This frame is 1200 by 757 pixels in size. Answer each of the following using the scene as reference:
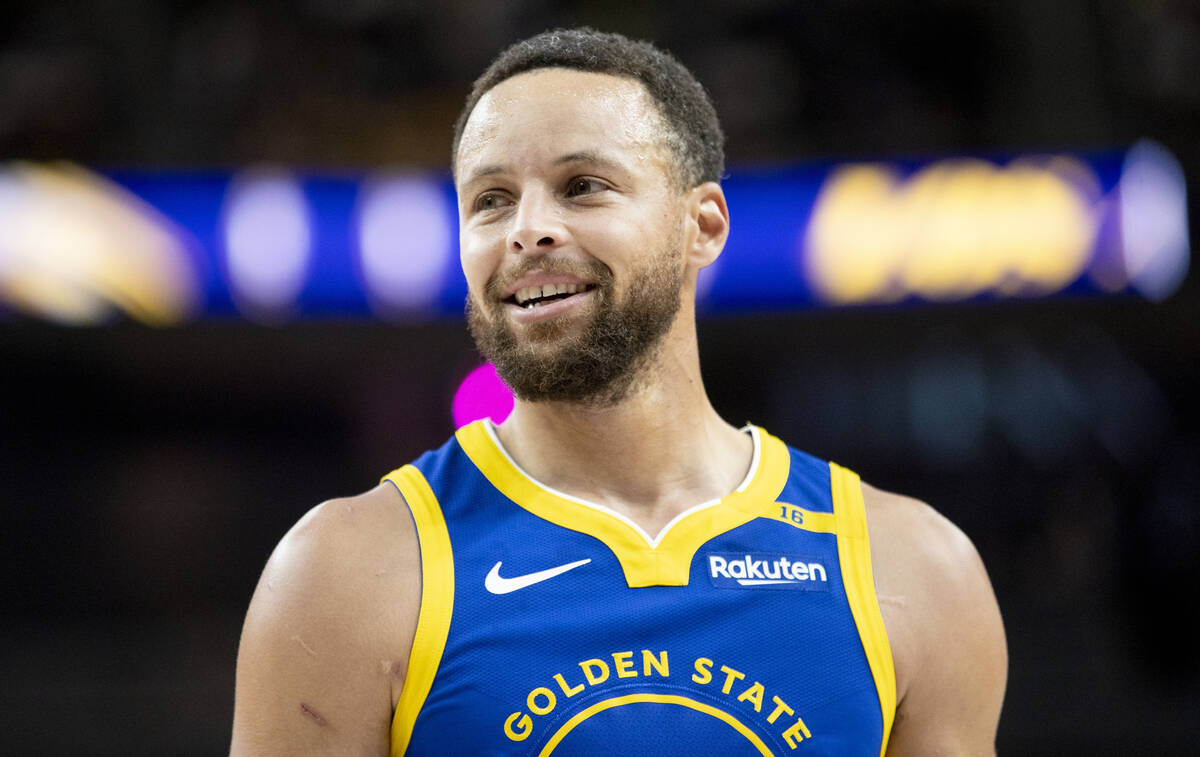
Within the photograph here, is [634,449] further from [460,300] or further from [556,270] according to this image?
[460,300]

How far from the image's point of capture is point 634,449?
2232mm

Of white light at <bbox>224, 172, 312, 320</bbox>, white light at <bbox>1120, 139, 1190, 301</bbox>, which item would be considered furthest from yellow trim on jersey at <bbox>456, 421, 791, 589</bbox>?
white light at <bbox>1120, 139, 1190, 301</bbox>

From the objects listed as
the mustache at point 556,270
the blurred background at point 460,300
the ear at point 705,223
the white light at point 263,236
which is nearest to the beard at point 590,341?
the mustache at point 556,270

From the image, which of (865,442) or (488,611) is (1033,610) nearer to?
(865,442)

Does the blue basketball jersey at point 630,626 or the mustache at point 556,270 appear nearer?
the blue basketball jersey at point 630,626

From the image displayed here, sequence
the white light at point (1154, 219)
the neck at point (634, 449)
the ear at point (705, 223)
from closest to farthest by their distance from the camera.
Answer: the neck at point (634, 449) < the ear at point (705, 223) < the white light at point (1154, 219)

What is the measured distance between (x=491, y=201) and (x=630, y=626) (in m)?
0.79

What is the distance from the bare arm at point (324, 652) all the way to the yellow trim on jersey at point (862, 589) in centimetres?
76

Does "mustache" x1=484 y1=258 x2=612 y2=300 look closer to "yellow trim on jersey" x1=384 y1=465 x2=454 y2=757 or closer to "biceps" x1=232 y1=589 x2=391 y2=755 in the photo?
"yellow trim on jersey" x1=384 y1=465 x2=454 y2=757

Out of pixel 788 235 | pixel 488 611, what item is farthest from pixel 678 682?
pixel 788 235

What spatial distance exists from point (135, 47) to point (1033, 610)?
282 inches

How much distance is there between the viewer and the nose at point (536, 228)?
6.77 feet

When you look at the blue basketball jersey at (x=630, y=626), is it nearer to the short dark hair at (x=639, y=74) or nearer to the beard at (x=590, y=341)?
the beard at (x=590, y=341)

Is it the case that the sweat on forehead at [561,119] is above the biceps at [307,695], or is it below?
above
